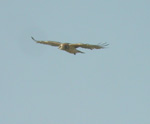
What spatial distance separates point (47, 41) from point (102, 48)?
10.7m

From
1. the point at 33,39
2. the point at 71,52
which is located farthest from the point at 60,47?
the point at 33,39

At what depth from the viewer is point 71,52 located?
88938 mm

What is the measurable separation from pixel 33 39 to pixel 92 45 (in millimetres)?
11439

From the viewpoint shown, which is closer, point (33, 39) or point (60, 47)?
point (60, 47)

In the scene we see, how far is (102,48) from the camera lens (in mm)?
88125

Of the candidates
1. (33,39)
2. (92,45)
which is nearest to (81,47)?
(92,45)

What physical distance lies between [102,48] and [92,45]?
76.0 inches

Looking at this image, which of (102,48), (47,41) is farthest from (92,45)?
(47,41)

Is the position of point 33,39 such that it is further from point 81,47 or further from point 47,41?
point 81,47

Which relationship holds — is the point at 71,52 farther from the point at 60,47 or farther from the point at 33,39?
the point at 33,39

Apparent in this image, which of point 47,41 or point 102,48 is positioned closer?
point 102,48

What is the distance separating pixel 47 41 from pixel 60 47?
228 inches

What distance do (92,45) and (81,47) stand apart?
2153 millimetres

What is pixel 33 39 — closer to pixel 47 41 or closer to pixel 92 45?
pixel 47 41
